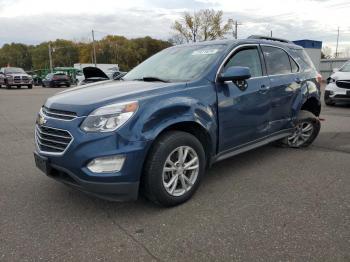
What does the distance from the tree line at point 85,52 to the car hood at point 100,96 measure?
77.3 metres

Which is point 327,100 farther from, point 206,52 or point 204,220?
point 204,220

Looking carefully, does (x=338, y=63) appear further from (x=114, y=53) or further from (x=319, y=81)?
(x=114, y=53)

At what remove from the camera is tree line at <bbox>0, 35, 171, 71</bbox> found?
9075 centimetres

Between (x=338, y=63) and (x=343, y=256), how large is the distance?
134 feet

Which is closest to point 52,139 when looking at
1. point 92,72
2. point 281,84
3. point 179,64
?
point 179,64

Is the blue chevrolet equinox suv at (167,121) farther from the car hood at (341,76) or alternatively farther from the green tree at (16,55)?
the green tree at (16,55)

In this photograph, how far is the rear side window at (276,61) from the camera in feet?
16.9

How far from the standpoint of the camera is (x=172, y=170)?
3.71m

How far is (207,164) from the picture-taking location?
13.8ft

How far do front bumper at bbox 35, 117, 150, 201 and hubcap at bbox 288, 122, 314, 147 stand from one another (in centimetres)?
347

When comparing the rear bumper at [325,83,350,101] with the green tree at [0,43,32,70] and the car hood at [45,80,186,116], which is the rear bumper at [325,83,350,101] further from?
the green tree at [0,43,32,70]

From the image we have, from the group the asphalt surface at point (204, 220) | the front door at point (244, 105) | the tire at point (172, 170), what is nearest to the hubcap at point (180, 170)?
the tire at point (172, 170)

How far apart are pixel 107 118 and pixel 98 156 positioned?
1.16 ft

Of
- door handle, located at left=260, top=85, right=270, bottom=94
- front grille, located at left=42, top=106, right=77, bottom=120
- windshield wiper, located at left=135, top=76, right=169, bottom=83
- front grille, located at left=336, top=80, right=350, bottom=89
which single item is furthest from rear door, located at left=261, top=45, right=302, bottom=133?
front grille, located at left=336, top=80, right=350, bottom=89
